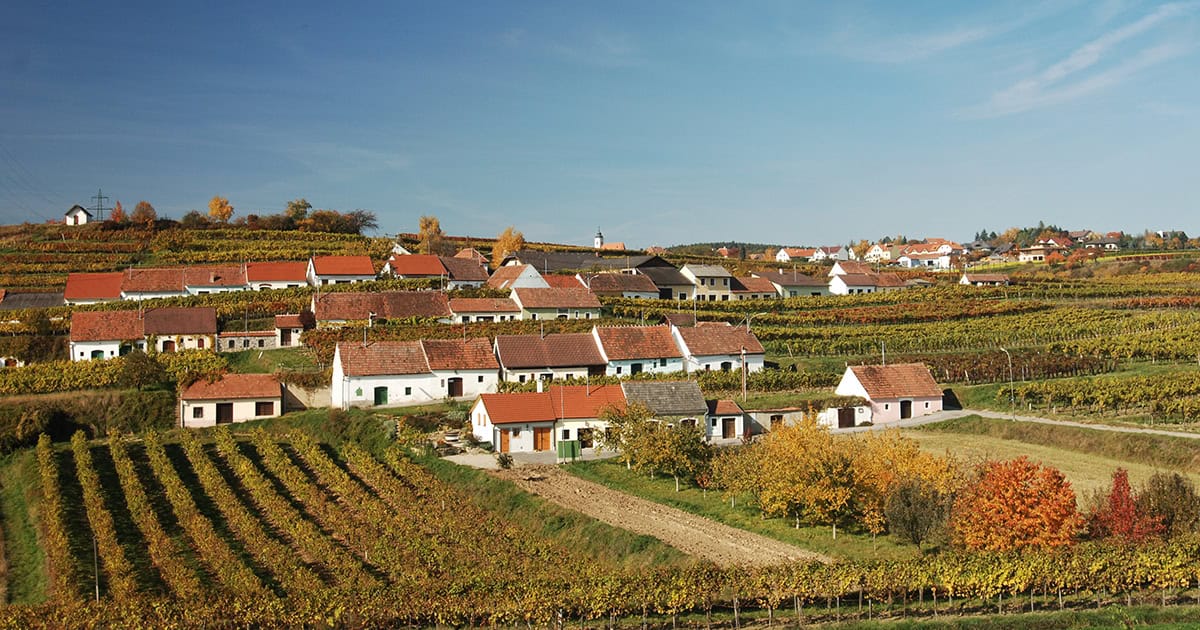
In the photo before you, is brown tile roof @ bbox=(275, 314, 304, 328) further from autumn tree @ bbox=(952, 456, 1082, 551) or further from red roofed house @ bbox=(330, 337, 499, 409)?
autumn tree @ bbox=(952, 456, 1082, 551)

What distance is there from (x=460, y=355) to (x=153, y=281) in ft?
108

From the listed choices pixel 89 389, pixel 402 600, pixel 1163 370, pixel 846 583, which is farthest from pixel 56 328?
pixel 1163 370

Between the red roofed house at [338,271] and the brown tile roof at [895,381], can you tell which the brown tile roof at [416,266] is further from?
the brown tile roof at [895,381]

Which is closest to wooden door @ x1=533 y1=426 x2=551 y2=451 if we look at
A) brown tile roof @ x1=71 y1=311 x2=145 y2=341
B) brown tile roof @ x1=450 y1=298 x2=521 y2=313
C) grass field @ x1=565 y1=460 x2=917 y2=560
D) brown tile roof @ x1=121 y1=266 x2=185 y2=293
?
grass field @ x1=565 y1=460 x2=917 y2=560

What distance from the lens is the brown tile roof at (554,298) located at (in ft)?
227

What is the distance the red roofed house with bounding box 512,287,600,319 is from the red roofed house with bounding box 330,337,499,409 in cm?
1421

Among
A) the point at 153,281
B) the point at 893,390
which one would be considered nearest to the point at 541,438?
the point at 893,390

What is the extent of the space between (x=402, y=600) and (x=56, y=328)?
48186 millimetres

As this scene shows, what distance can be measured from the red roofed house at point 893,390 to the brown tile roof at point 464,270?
3889 centimetres

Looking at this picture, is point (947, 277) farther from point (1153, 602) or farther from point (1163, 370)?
point (1153, 602)

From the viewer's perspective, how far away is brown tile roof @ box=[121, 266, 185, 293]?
236ft

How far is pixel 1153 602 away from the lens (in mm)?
24438

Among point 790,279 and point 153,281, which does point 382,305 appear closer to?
point 153,281

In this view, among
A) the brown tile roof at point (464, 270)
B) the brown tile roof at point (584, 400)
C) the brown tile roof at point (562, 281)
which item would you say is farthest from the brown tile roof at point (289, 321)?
the brown tile roof at point (584, 400)
